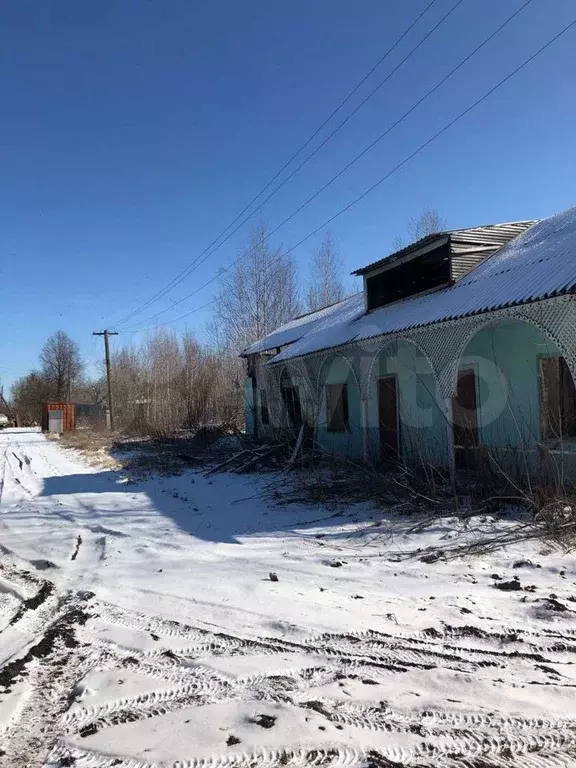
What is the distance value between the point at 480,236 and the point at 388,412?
4.29 meters

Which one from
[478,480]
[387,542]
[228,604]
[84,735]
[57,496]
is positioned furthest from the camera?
[57,496]

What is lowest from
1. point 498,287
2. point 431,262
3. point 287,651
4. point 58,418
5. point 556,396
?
point 287,651

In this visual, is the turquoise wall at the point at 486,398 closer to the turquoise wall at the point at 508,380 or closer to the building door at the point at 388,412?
the turquoise wall at the point at 508,380

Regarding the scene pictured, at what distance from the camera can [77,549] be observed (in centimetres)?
648

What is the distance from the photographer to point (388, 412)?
41.8 ft

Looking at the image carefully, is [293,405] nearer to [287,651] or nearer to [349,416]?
[349,416]

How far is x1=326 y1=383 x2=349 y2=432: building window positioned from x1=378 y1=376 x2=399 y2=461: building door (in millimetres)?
1443

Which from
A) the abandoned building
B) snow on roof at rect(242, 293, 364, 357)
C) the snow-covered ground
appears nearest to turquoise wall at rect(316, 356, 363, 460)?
the abandoned building

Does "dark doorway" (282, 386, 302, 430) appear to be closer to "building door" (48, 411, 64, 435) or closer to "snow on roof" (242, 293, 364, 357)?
"snow on roof" (242, 293, 364, 357)

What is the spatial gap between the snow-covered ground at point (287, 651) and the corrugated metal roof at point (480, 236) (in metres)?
6.08

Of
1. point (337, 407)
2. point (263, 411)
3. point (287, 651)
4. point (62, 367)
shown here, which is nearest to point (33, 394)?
point (62, 367)

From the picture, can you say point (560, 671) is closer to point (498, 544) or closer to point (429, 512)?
point (498, 544)

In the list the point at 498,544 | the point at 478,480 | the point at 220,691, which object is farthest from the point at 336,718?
the point at 478,480

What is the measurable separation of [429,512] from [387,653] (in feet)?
13.1
